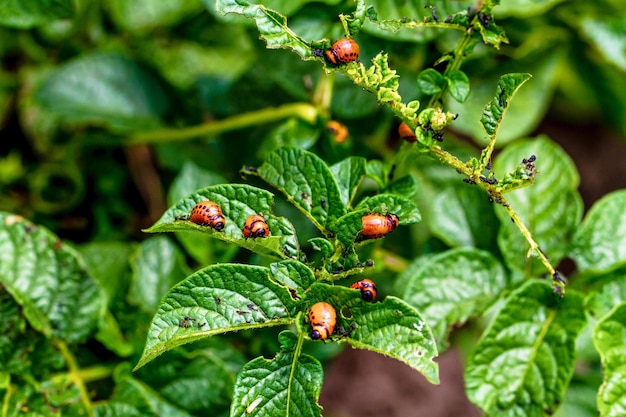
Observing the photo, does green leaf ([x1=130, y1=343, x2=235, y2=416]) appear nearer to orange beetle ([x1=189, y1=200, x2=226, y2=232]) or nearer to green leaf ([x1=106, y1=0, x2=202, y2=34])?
orange beetle ([x1=189, y1=200, x2=226, y2=232])

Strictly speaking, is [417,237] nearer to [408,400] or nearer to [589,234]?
[589,234]

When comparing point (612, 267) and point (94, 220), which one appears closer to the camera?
point (612, 267)

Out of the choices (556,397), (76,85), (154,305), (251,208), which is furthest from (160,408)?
(76,85)

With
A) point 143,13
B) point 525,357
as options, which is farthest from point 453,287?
point 143,13

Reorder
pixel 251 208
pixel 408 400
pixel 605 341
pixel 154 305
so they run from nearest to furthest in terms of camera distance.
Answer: pixel 251 208 → pixel 605 341 → pixel 154 305 → pixel 408 400

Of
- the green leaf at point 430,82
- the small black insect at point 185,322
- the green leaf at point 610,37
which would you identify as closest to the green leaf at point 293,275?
the small black insect at point 185,322

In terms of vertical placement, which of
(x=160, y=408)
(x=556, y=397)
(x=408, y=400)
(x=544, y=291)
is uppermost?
(x=544, y=291)

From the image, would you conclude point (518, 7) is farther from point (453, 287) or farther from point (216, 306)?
point (216, 306)
